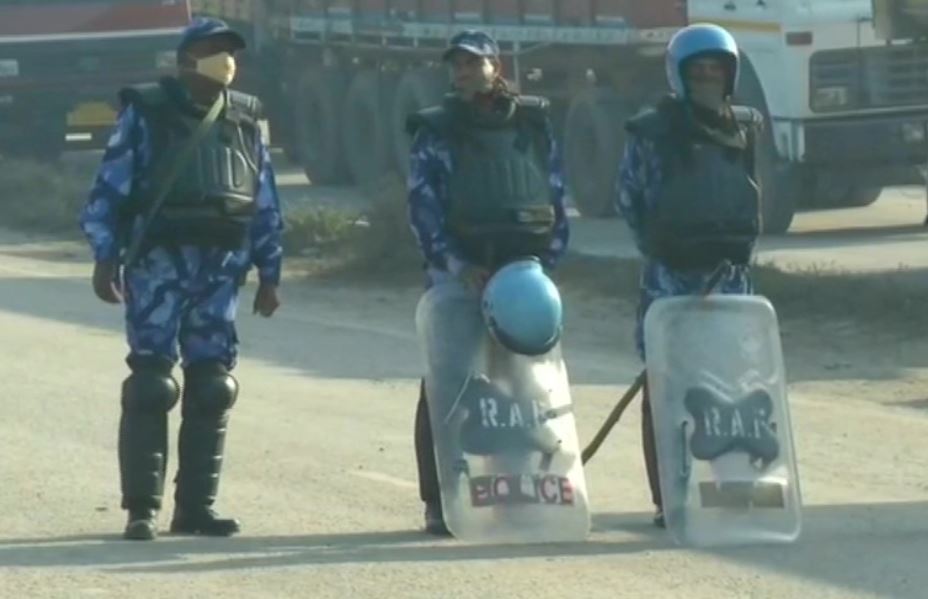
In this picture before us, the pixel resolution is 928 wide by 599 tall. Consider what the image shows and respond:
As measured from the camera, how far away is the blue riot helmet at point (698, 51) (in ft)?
30.6

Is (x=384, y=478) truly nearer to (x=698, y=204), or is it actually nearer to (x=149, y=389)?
(x=149, y=389)

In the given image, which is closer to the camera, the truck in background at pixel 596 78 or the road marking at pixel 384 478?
the road marking at pixel 384 478

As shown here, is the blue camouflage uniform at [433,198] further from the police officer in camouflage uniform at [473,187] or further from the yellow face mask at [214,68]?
the yellow face mask at [214,68]

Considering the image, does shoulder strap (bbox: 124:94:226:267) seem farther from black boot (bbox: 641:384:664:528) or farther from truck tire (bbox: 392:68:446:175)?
truck tire (bbox: 392:68:446:175)

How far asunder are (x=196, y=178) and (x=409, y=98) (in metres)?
17.9

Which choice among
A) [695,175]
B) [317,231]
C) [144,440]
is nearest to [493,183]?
[695,175]

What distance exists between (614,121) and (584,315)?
6.40 meters

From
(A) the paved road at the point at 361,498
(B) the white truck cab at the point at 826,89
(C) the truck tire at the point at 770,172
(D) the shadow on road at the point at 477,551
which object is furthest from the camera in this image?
(C) the truck tire at the point at 770,172

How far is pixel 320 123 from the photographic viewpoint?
29.4 metres

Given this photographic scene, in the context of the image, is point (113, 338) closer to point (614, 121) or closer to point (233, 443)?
point (233, 443)

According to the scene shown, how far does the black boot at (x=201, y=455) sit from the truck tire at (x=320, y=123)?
63.9 feet

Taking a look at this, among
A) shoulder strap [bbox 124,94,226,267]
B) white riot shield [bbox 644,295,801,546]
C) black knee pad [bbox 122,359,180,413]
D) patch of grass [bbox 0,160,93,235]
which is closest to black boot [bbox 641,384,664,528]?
white riot shield [bbox 644,295,801,546]

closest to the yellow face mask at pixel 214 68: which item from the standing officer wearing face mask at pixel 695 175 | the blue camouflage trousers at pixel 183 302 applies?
the blue camouflage trousers at pixel 183 302

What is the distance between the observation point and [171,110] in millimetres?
9258
